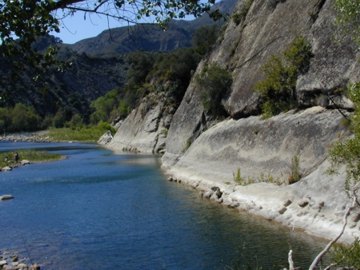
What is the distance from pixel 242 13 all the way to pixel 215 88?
32.9 ft

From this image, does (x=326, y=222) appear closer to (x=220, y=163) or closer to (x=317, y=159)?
(x=317, y=159)

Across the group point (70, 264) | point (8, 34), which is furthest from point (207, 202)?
point (8, 34)

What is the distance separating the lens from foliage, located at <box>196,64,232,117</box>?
164 ft

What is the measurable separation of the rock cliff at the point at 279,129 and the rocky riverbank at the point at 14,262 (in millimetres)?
12225

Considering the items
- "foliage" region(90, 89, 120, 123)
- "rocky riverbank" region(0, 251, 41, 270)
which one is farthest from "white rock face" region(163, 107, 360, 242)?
"foliage" region(90, 89, 120, 123)

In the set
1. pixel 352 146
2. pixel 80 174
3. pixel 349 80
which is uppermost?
pixel 349 80

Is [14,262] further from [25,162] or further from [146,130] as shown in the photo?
[146,130]

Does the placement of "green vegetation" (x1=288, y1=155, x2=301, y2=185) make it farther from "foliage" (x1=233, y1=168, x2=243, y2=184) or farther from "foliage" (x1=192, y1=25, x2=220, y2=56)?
"foliage" (x1=192, y1=25, x2=220, y2=56)

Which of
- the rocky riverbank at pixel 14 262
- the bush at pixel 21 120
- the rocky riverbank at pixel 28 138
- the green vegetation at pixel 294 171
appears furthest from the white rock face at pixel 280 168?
the bush at pixel 21 120

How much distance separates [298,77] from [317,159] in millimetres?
8746

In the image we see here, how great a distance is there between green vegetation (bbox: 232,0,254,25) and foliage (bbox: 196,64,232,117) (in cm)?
580

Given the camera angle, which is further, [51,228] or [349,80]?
[349,80]

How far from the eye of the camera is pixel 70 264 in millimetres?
20750

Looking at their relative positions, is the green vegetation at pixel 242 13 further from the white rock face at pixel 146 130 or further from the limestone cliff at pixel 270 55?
the white rock face at pixel 146 130
